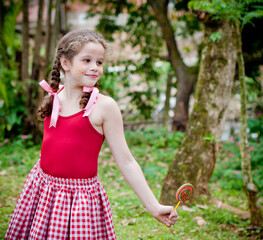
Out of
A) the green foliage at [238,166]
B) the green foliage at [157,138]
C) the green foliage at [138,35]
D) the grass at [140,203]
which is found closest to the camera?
the grass at [140,203]

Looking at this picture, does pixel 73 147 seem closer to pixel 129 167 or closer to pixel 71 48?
pixel 129 167

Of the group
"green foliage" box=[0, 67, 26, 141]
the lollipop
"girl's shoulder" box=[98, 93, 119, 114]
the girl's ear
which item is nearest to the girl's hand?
the lollipop

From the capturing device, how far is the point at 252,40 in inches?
243

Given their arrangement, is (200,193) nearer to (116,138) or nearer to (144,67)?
(116,138)

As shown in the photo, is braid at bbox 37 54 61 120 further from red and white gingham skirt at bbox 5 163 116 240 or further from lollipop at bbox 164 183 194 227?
lollipop at bbox 164 183 194 227

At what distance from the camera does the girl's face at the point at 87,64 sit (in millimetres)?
1854

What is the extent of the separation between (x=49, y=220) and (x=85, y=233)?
0.22 meters

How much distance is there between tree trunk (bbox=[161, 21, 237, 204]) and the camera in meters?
3.74

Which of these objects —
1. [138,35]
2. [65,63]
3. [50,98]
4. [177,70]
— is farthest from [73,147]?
[138,35]

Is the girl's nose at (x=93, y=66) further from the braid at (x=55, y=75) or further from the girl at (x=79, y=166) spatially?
the braid at (x=55, y=75)

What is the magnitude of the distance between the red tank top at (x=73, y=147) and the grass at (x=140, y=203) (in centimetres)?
129

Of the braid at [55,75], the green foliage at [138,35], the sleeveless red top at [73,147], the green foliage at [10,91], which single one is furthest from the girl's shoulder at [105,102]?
the green foliage at [138,35]

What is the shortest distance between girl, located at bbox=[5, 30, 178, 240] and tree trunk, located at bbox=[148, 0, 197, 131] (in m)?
5.54

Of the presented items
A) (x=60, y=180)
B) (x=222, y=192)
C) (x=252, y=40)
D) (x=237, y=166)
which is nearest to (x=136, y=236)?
(x=60, y=180)
